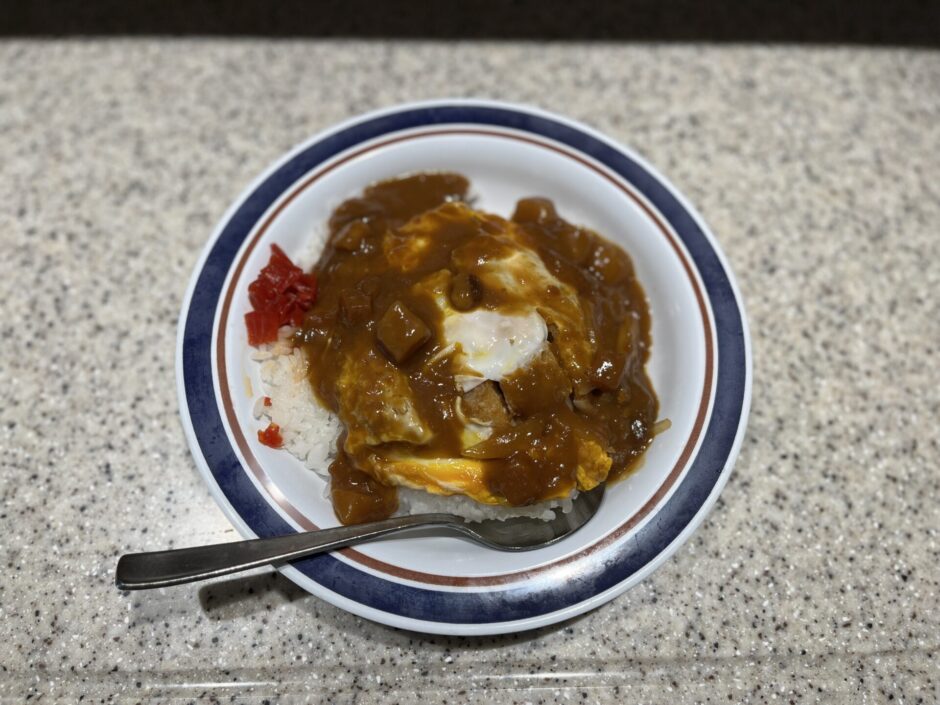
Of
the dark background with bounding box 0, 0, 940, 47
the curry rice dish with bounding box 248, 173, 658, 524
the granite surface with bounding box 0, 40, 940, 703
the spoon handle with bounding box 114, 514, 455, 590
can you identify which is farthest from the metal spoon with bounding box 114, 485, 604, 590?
the dark background with bounding box 0, 0, 940, 47

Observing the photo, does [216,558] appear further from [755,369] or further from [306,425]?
[755,369]

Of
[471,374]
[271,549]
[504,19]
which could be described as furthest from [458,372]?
[504,19]

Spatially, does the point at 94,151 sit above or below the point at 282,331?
above

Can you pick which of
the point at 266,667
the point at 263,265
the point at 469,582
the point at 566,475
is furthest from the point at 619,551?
the point at 263,265

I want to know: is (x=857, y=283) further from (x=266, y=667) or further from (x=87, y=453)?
(x=87, y=453)

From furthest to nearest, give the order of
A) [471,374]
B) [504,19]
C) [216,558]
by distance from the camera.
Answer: [504,19] → [471,374] → [216,558]

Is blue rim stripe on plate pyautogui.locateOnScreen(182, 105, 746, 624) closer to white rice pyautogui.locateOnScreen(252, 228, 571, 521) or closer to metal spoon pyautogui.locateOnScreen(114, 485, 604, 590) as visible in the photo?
metal spoon pyautogui.locateOnScreen(114, 485, 604, 590)
